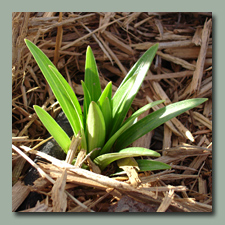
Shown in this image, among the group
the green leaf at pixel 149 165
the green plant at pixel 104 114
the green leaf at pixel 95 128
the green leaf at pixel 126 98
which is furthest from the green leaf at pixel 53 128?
the green leaf at pixel 149 165

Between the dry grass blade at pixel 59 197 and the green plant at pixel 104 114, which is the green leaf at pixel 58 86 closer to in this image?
the green plant at pixel 104 114

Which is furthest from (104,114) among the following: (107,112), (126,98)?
(126,98)

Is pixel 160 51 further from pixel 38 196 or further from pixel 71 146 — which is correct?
pixel 38 196

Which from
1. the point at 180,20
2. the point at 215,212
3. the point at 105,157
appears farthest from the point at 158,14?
the point at 215,212

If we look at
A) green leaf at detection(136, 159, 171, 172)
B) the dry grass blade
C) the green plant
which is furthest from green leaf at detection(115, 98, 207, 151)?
the dry grass blade

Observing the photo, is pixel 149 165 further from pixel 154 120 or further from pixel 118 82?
pixel 118 82

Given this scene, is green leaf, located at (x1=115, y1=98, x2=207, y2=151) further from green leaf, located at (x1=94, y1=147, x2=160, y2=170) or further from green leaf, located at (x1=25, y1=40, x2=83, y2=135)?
green leaf, located at (x1=25, y1=40, x2=83, y2=135)

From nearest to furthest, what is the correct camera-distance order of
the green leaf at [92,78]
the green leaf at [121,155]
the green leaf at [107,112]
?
the green leaf at [121,155] → the green leaf at [107,112] → the green leaf at [92,78]
